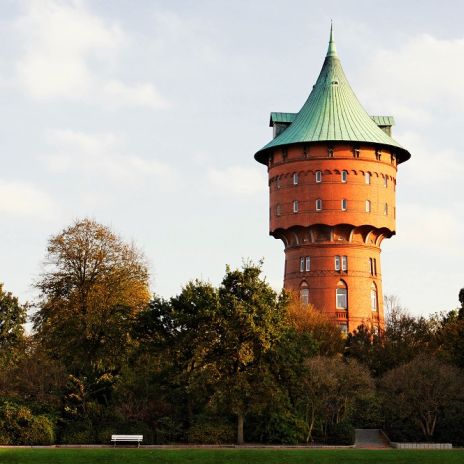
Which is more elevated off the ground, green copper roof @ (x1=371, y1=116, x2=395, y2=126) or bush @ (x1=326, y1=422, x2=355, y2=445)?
green copper roof @ (x1=371, y1=116, x2=395, y2=126)

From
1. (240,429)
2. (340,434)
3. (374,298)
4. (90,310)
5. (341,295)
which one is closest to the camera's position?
(240,429)

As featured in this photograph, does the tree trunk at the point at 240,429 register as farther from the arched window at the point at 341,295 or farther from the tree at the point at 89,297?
the arched window at the point at 341,295

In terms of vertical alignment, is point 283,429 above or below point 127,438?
above

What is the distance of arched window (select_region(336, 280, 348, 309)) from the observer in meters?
66.8

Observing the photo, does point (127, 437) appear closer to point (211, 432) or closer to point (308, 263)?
point (211, 432)

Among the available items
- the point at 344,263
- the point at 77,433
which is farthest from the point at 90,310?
the point at 344,263

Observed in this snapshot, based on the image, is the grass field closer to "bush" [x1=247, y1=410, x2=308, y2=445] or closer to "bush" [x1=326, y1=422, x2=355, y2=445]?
"bush" [x1=247, y1=410, x2=308, y2=445]

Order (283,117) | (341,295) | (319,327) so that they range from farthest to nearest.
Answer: (283,117)
(341,295)
(319,327)

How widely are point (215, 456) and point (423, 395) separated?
12.4m

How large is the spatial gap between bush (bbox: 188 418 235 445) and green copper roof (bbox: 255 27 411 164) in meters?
29.1

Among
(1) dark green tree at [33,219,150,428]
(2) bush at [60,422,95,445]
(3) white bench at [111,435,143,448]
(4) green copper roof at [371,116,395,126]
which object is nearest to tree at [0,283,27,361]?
(1) dark green tree at [33,219,150,428]

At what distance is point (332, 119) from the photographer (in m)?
67.8

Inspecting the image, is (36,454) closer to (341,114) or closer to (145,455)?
(145,455)

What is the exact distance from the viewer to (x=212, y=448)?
37781 millimetres
